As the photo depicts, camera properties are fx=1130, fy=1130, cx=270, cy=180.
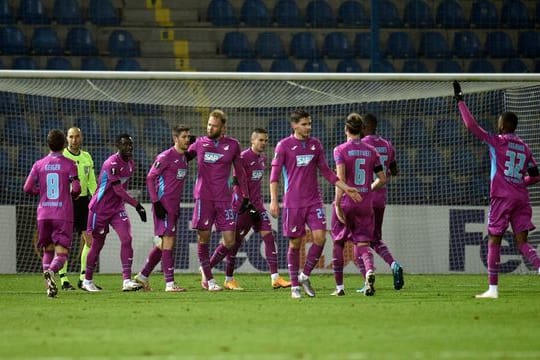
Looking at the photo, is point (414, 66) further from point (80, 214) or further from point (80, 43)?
point (80, 214)

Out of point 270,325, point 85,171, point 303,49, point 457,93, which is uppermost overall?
point 303,49

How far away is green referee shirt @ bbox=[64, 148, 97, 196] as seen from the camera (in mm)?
15227

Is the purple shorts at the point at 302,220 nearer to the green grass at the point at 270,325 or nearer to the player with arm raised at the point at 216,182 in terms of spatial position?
the green grass at the point at 270,325

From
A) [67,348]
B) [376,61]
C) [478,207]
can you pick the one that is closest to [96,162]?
[376,61]

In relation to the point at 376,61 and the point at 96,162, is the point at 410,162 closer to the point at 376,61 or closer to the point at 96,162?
the point at 376,61

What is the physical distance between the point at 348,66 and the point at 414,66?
1.38 metres

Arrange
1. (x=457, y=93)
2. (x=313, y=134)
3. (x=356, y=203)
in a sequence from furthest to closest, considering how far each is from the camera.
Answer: (x=313, y=134) < (x=356, y=203) < (x=457, y=93)

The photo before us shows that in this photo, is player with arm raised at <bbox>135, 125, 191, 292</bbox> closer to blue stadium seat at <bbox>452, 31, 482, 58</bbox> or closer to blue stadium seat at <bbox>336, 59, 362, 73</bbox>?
blue stadium seat at <bbox>336, 59, 362, 73</bbox>

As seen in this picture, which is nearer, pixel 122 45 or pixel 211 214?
pixel 211 214

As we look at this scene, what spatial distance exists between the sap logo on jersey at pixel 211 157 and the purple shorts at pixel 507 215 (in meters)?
3.44

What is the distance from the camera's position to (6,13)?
22.8 m

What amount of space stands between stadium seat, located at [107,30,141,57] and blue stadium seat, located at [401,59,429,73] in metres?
5.43

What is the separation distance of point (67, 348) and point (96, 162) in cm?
1085

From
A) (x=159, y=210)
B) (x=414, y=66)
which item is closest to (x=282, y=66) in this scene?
(x=414, y=66)
